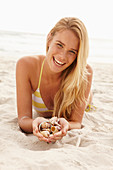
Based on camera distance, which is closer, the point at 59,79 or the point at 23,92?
the point at 23,92

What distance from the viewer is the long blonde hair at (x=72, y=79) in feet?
6.40

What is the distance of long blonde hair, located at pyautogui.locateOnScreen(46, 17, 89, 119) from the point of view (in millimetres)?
1952

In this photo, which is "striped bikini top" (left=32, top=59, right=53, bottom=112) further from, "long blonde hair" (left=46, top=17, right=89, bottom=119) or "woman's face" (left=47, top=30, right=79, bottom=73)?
"woman's face" (left=47, top=30, right=79, bottom=73)

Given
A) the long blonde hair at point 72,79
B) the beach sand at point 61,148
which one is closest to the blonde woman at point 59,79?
the long blonde hair at point 72,79

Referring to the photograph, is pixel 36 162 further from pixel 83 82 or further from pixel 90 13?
→ pixel 90 13

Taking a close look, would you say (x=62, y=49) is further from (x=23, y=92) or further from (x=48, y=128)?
(x=48, y=128)

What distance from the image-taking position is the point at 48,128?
5.80 feet

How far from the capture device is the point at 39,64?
93.5 inches

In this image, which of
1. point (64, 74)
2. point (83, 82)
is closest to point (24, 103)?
point (64, 74)

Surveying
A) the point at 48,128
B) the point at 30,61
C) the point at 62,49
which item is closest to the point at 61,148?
the point at 48,128

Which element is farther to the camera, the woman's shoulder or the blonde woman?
the woman's shoulder

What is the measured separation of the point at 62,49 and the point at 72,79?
46cm

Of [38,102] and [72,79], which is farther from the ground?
[72,79]

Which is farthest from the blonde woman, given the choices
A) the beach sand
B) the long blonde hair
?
the beach sand
